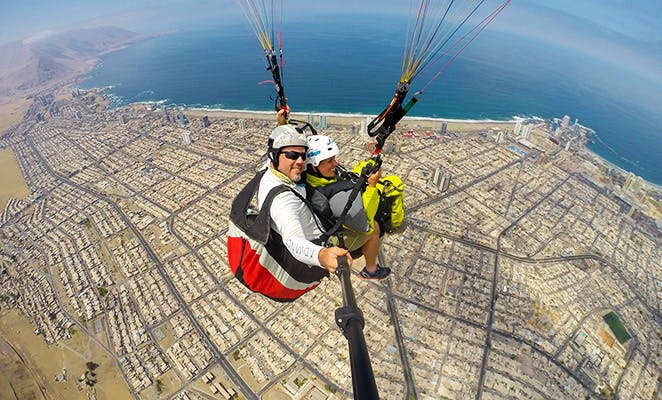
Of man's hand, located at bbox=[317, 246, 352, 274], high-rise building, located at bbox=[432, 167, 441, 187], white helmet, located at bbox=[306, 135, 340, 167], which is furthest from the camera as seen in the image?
high-rise building, located at bbox=[432, 167, 441, 187]

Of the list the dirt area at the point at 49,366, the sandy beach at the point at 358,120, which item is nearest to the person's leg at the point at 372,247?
the dirt area at the point at 49,366

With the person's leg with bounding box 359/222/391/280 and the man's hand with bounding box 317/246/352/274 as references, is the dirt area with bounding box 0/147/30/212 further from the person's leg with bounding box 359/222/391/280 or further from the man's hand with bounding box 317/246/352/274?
the man's hand with bounding box 317/246/352/274

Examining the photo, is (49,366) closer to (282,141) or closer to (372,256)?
(372,256)

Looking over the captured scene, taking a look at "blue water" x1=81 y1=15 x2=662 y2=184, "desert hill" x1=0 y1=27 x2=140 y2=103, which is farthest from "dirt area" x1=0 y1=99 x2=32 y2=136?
"blue water" x1=81 y1=15 x2=662 y2=184

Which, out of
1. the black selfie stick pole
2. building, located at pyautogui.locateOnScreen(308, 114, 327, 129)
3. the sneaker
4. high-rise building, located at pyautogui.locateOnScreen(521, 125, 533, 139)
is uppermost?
the black selfie stick pole

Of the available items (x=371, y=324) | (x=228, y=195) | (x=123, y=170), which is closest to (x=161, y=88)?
(x=123, y=170)

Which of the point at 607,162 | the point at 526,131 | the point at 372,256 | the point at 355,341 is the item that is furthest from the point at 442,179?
the point at 607,162
